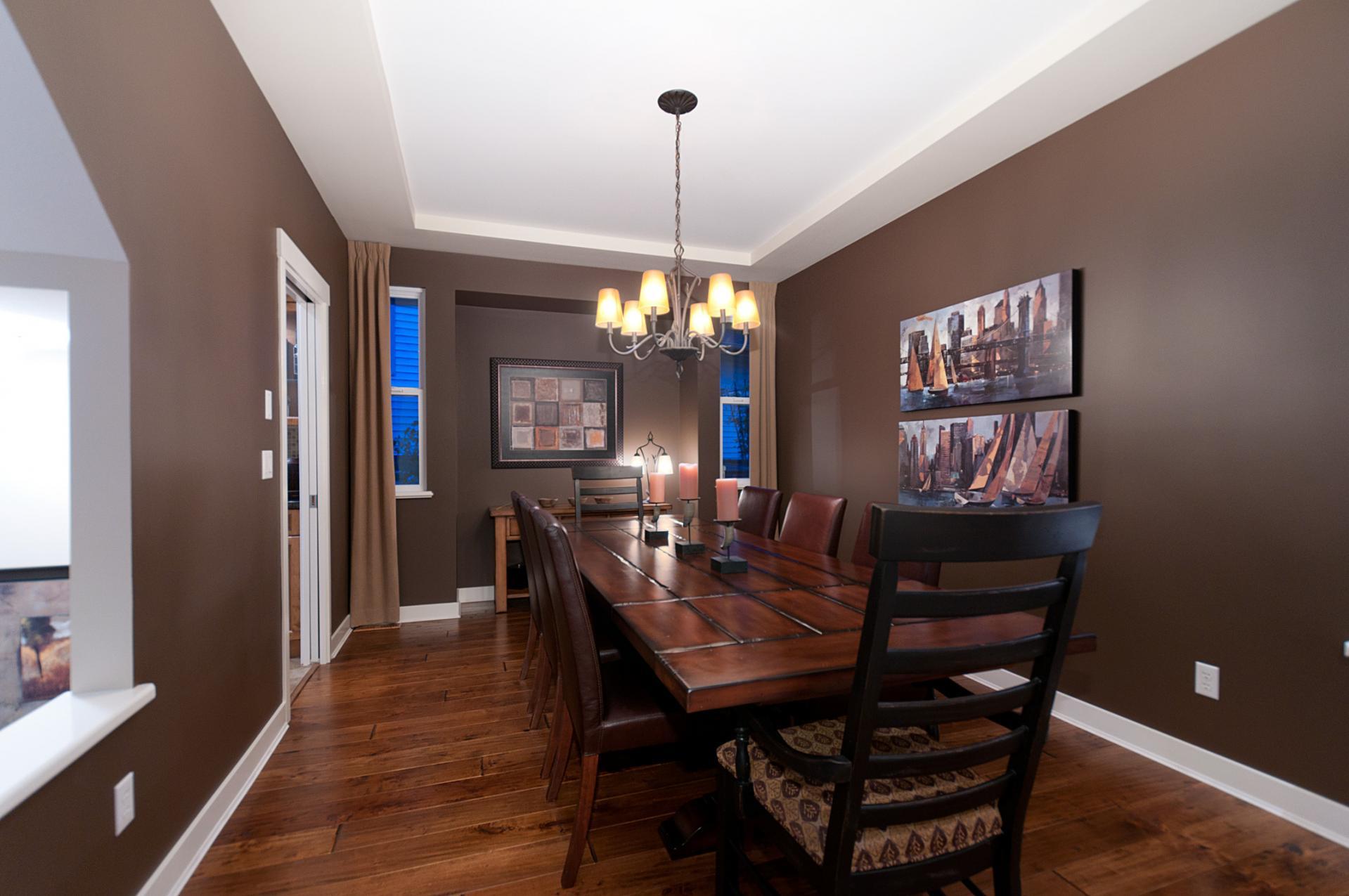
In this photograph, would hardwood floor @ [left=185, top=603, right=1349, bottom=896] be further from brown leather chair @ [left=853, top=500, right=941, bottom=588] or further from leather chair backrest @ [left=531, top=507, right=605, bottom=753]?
brown leather chair @ [left=853, top=500, right=941, bottom=588]

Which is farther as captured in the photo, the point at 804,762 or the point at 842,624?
the point at 842,624

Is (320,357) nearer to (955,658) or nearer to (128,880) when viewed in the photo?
(128,880)

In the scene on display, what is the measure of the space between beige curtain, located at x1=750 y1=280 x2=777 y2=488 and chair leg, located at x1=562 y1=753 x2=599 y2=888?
3.55 meters

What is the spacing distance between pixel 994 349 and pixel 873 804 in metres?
2.51

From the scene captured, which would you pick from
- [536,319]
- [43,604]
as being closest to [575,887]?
[43,604]

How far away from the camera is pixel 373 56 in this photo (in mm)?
2268

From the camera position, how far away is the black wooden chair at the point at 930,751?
0.99 m

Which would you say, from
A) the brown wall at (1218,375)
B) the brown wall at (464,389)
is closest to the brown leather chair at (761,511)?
the brown wall at (1218,375)

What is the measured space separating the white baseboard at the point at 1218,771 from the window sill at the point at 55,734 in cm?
322

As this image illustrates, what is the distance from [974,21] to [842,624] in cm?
220

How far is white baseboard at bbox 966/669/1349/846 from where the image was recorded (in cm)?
186

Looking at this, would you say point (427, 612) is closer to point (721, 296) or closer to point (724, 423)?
point (724, 423)

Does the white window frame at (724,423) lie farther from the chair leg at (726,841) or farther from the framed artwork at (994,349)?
the chair leg at (726,841)

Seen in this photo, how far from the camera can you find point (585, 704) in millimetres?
1593
